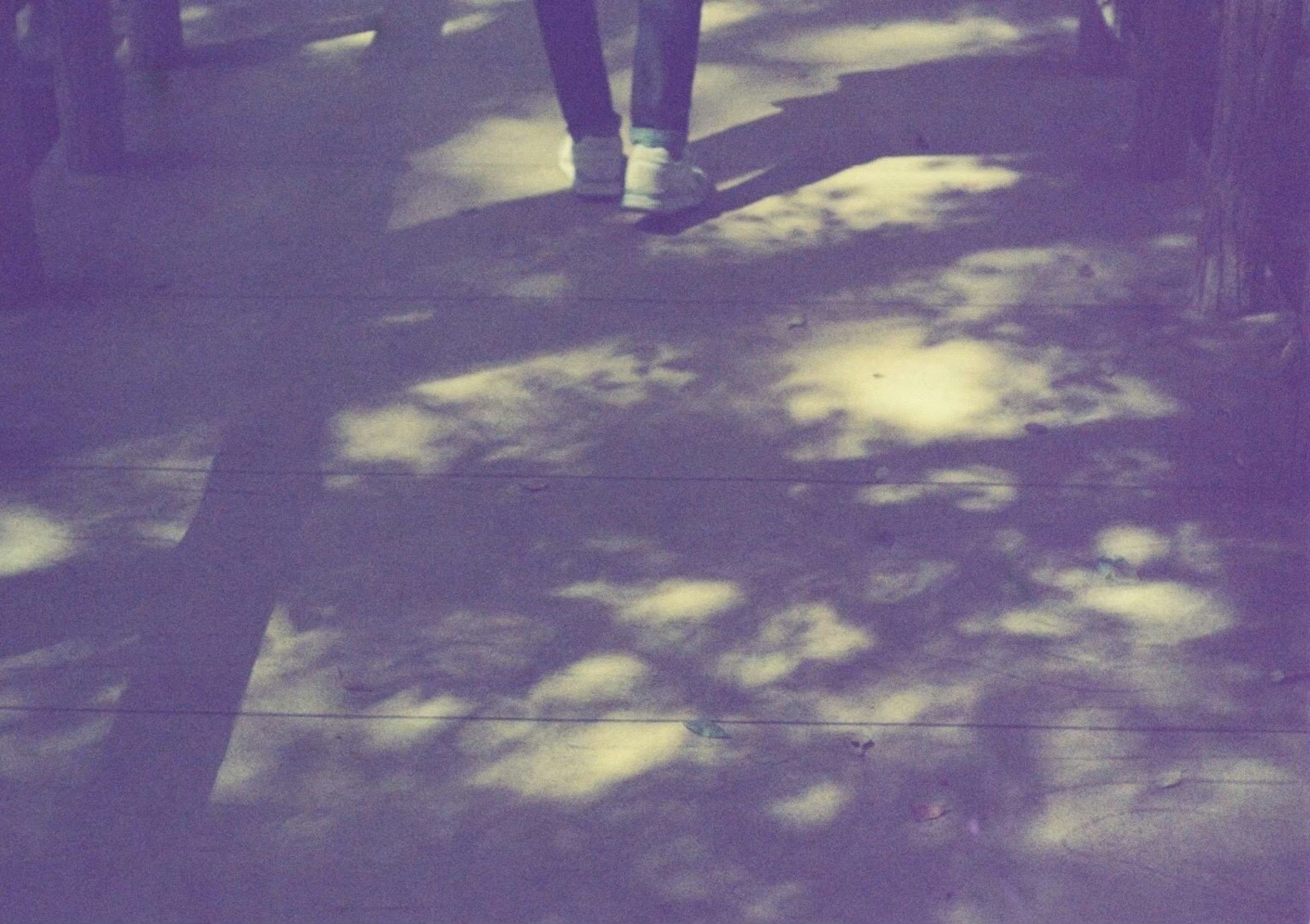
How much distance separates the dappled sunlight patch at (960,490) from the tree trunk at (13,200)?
8.83 feet

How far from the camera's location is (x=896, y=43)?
8.11 metres

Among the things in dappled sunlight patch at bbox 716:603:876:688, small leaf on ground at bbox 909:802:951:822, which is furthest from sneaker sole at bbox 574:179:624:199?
small leaf on ground at bbox 909:802:951:822

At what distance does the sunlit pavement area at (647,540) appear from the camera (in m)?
3.55

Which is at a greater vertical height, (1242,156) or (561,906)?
(1242,156)

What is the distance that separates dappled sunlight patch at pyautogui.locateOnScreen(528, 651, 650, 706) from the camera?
399 centimetres

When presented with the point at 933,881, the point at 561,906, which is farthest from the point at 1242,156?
the point at 561,906

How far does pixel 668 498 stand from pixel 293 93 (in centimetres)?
355

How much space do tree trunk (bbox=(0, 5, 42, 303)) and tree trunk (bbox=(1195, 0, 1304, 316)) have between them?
11.5 feet

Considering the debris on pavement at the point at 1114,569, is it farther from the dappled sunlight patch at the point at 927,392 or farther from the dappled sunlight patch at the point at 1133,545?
the dappled sunlight patch at the point at 927,392

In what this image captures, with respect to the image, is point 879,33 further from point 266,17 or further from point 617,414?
point 617,414

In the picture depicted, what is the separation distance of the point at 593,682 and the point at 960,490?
1209 millimetres

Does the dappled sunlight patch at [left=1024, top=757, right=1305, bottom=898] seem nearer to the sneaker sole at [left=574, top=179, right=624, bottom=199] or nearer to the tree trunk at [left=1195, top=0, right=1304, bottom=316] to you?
the tree trunk at [left=1195, top=0, right=1304, bottom=316]

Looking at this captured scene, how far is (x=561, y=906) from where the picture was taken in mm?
3391

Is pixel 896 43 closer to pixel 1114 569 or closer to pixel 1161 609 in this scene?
pixel 1114 569
